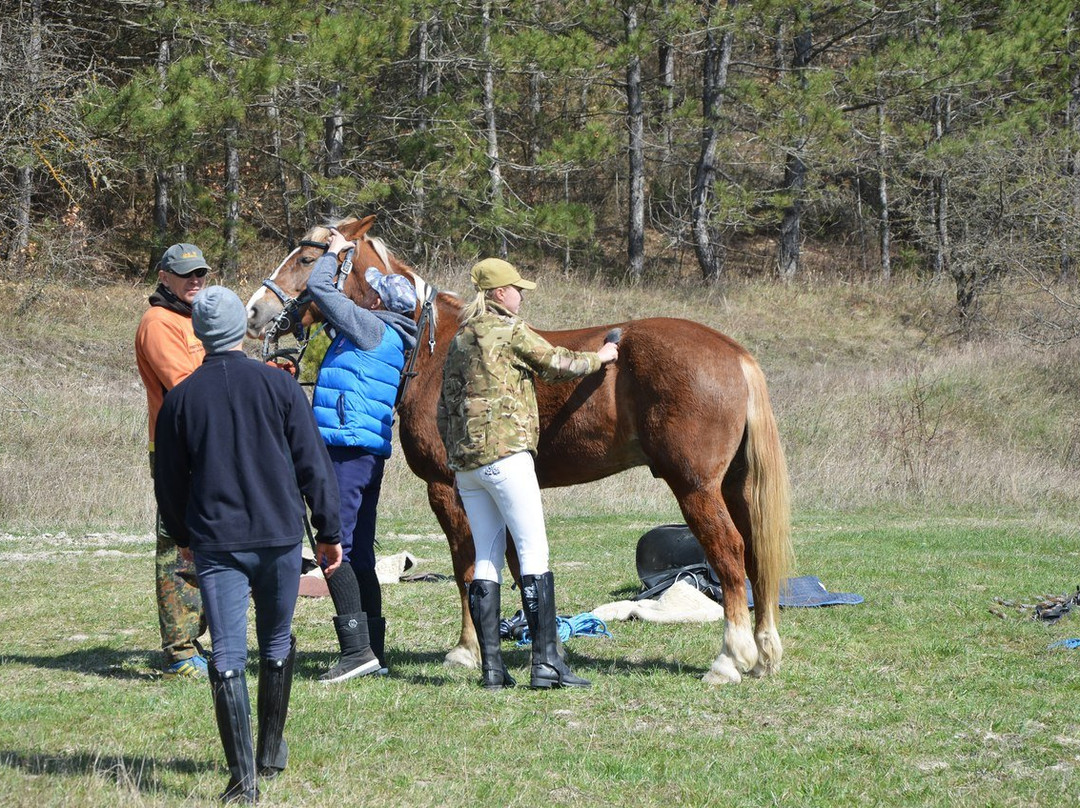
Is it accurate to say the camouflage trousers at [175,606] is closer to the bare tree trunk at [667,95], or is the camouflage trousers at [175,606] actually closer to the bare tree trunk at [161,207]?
the bare tree trunk at [161,207]

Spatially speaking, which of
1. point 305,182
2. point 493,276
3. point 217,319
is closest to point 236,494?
point 217,319

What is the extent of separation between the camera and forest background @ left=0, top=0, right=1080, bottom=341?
69.8ft

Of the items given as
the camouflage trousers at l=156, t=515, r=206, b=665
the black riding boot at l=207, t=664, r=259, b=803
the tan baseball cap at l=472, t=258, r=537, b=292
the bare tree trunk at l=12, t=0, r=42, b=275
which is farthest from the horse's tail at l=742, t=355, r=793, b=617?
the bare tree trunk at l=12, t=0, r=42, b=275

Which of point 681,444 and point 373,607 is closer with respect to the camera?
point 681,444

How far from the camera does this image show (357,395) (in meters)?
6.05

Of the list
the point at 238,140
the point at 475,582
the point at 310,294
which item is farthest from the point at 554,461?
the point at 238,140

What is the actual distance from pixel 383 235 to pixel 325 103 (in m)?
3.53

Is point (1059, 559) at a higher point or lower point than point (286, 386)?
lower

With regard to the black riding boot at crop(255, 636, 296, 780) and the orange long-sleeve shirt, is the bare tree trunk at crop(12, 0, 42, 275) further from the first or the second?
the black riding boot at crop(255, 636, 296, 780)

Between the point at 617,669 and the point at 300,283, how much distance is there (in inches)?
113

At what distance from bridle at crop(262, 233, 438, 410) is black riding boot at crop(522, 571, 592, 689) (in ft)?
4.60

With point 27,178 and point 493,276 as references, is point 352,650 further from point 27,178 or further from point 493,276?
point 27,178

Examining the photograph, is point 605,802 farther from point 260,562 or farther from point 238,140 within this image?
point 238,140

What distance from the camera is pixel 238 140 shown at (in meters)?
22.5
